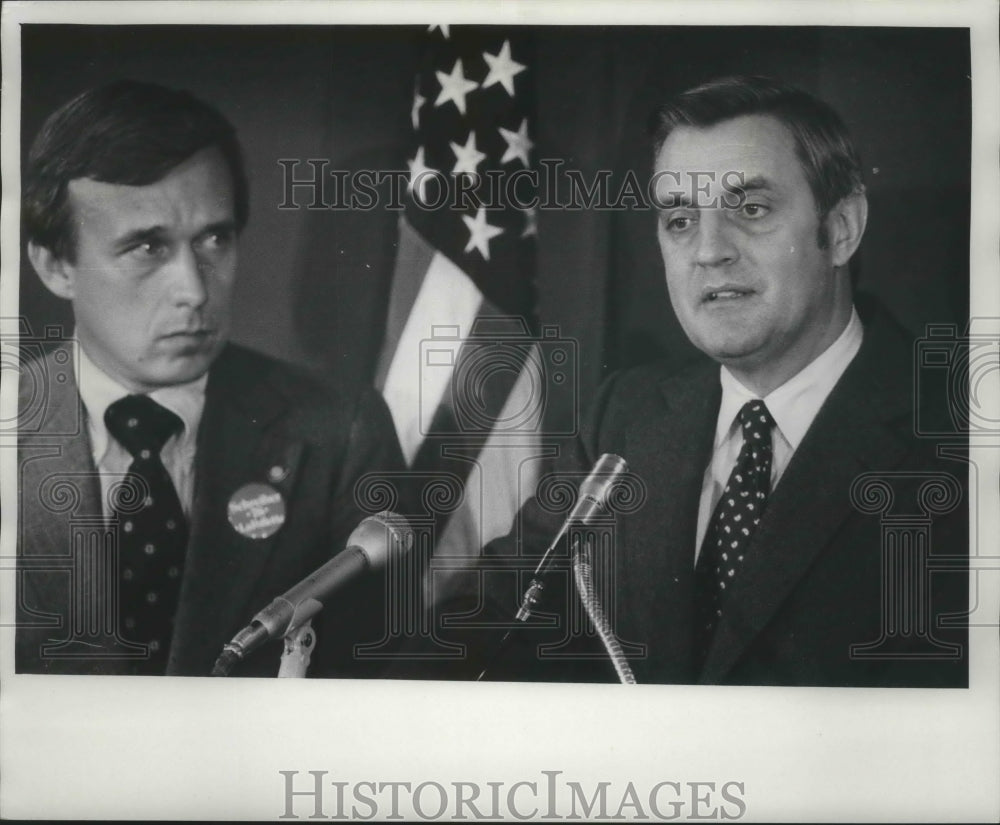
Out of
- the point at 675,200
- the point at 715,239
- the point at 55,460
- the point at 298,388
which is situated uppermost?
the point at 675,200

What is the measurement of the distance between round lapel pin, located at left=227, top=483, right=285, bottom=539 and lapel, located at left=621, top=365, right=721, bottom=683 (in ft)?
3.21

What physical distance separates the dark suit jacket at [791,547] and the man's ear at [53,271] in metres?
1.42

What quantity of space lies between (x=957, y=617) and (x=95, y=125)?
2774 mm

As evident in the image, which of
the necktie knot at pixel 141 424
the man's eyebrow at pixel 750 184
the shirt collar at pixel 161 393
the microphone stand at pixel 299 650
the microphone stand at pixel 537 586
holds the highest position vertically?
the man's eyebrow at pixel 750 184

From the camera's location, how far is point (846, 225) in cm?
292

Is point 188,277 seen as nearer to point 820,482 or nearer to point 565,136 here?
point 565,136

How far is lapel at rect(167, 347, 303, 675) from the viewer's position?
9.87 feet

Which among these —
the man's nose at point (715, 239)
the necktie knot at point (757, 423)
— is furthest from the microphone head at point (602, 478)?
the man's nose at point (715, 239)

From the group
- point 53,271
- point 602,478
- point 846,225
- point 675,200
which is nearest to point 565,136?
point 675,200

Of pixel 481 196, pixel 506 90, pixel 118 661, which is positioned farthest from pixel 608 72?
pixel 118 661

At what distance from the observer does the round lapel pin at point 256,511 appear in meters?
3.01

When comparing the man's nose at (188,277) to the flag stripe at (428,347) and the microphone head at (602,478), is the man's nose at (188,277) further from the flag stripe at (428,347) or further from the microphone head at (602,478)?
the microphone head at (602,478)

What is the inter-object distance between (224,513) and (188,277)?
0.67 m

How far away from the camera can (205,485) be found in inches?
119
